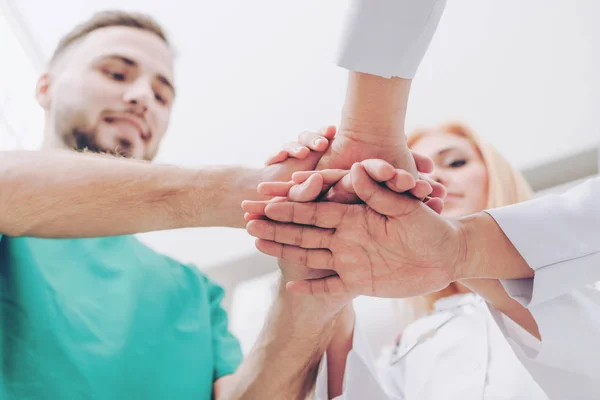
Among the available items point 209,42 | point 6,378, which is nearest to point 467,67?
point 209,42

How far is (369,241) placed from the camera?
0.62m

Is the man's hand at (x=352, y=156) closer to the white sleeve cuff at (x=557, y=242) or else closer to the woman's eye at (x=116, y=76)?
the white sleeve cuff at (x=557, y=242)

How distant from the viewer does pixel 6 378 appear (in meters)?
0.70

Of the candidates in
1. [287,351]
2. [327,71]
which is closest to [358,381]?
[287,351]

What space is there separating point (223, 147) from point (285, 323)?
34.7 inches

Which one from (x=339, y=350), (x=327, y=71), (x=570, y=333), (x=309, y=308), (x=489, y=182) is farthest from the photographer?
(x=327, y=71)

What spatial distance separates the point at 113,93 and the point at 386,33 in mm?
789

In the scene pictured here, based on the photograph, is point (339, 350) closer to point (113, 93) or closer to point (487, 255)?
point (487, 255)

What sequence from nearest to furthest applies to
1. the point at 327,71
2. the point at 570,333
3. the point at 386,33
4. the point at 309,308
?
the point at 386,33 < the point at 570,333 < the point at 309,308 < the point at 327,71

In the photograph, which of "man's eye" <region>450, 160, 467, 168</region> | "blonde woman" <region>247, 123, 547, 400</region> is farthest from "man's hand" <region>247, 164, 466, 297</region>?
"man's eye" <region>450, 160, 467, 168</region>

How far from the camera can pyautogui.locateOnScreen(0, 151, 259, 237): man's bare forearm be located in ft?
2.22

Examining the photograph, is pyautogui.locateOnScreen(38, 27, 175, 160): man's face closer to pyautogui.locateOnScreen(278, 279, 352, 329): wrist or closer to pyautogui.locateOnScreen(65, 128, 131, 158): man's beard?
pyautogui.locateOnScreen(65, 128, 131, 158): man's beard

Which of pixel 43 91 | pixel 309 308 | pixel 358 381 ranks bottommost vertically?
pixel 358 381

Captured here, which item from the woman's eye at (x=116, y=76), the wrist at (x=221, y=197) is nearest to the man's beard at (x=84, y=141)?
the woman's eye at (x=116, y=76)
